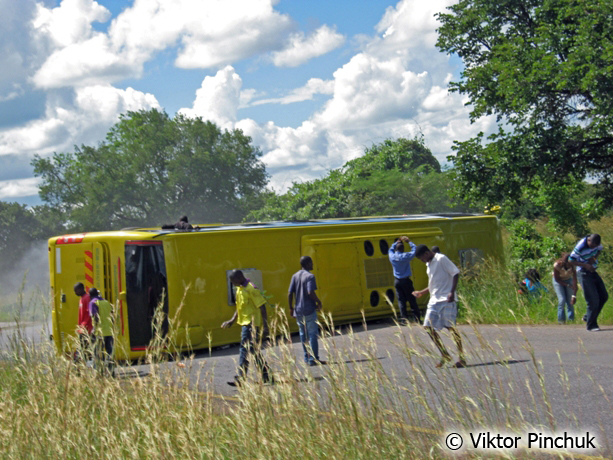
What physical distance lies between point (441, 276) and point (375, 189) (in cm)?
2427

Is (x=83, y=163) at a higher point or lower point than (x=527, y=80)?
higher

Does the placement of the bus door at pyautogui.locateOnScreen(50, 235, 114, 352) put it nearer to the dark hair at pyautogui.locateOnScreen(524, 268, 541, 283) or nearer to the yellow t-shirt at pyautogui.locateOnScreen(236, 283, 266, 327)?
the yellow t-shirt at pyautogui.locateOnScreen(236, 283, 266, 327)

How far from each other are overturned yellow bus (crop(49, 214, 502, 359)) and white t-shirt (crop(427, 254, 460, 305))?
399 cm

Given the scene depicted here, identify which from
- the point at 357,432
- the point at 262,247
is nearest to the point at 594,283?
the point at 262,247

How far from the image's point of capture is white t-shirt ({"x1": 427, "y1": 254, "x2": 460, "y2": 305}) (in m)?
8.17

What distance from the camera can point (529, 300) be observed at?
1309 cm

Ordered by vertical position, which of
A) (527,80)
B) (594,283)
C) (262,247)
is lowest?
(594,283)

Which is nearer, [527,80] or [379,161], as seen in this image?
[527,80]

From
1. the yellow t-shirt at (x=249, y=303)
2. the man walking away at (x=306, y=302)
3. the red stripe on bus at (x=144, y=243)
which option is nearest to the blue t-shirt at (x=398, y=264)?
the man walking away at (x=306, y=302)

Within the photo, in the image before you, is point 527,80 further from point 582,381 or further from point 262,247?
point 582,381

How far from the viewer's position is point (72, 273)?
12.2 meters

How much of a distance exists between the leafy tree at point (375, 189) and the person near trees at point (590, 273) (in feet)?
61.9

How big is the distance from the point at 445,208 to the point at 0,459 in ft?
91.9

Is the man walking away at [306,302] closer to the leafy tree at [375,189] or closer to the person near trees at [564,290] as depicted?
the person near trees at [564,290]
